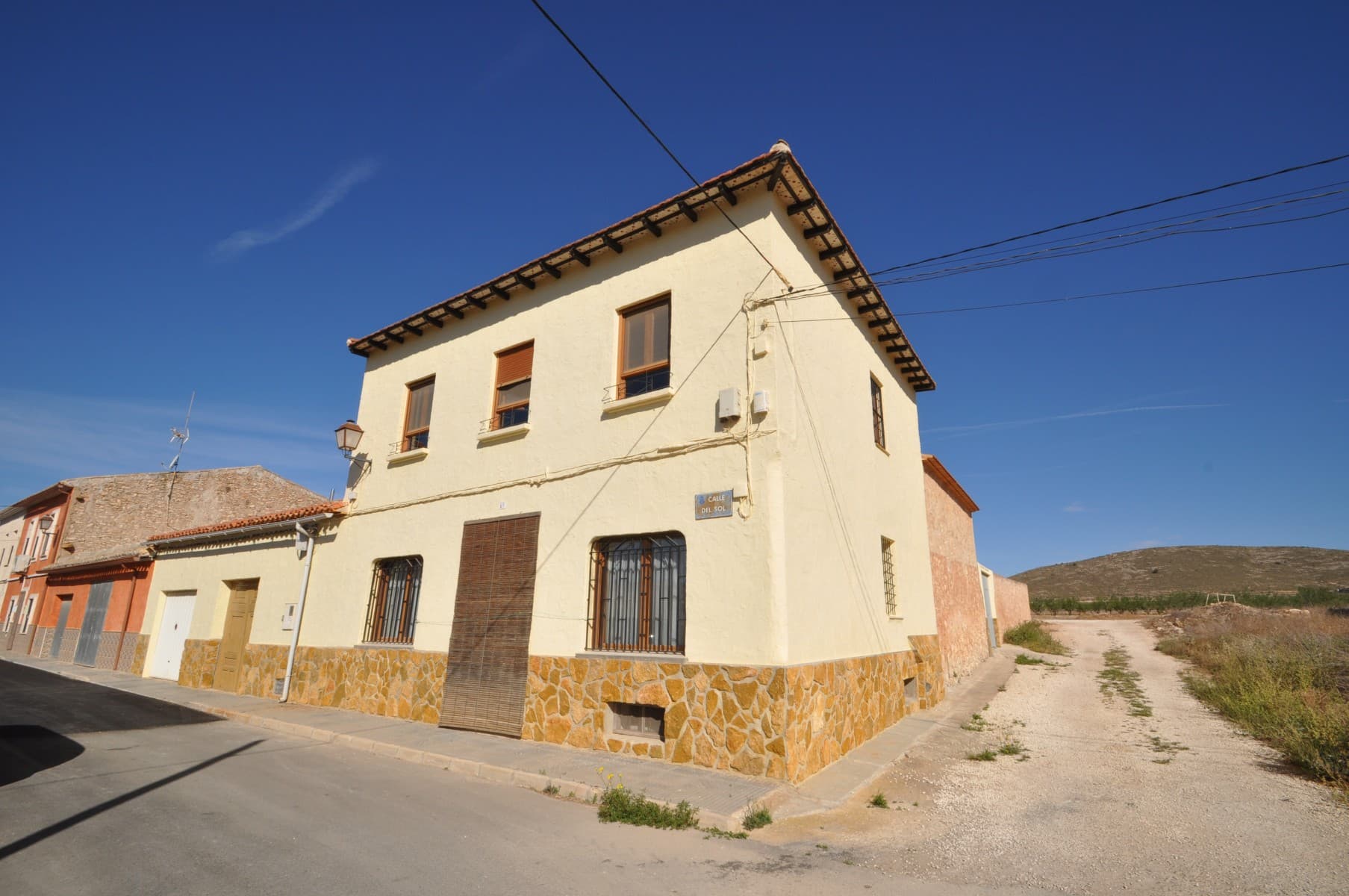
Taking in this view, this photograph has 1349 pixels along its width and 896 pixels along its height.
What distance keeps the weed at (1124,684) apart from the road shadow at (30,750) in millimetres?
14974

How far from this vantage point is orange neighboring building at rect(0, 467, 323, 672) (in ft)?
70.8

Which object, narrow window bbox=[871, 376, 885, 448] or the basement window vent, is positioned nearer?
the basement window vent

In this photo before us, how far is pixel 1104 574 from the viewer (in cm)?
6544

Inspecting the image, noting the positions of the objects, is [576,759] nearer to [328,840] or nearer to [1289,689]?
[328,840]

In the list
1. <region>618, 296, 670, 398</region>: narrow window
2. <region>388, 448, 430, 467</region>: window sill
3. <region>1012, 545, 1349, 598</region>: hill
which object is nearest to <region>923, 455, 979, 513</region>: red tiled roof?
<region>618, 296, 670, 398</region>: narrow window

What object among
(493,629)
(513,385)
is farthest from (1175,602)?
(493,629)

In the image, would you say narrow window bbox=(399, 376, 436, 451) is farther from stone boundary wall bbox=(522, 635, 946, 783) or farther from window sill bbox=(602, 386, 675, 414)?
stone boundary wall bbox=(522, 635, 946, 783)

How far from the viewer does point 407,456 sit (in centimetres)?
1184

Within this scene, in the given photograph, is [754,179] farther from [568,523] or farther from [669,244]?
[568,523]

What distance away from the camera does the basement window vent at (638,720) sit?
765 centimetres

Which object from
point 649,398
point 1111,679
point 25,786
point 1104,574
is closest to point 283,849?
point 25,786

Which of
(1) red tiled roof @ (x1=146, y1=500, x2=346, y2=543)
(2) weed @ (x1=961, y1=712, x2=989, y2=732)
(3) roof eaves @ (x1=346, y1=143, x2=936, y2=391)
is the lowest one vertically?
(2) weed @ (x1=961, y1=712, x2=989, y2=732)

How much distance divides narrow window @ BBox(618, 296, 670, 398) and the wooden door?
415 inches

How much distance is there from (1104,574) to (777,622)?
242ft
